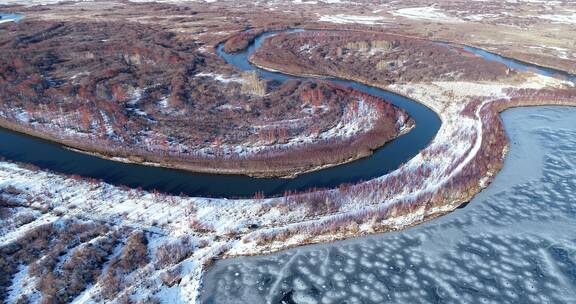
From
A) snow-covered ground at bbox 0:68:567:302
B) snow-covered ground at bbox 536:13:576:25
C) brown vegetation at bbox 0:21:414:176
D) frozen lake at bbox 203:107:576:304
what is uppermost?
snow-covered ground at bbox 536:13:576:25

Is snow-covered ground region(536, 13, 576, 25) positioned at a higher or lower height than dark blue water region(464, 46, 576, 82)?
higher

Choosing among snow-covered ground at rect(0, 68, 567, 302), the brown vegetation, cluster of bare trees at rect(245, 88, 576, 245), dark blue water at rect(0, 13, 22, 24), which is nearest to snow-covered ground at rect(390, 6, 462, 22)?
the brown vegetation

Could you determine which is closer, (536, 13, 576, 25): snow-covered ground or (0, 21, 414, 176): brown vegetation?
(0, 21, 414, 176): brown vegetation

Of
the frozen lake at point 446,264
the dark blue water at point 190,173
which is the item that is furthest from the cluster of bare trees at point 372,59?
the frozen lake at point 446,264

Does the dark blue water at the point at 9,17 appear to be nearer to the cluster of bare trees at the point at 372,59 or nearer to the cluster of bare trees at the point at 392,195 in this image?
the cluster of bare trees at the point at 372,59

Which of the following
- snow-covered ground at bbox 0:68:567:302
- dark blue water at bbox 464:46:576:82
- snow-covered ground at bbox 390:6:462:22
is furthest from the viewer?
snow-covered ground at bbox 390:6:462:22

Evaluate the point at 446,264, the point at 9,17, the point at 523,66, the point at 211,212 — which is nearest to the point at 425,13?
the point at 523,66

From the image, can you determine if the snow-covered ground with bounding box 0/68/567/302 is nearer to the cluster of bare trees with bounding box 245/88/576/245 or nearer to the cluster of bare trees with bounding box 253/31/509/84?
the cluster of bare trees with bounding box 245/88/576/245

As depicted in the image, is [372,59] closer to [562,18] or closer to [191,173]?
[191,173]

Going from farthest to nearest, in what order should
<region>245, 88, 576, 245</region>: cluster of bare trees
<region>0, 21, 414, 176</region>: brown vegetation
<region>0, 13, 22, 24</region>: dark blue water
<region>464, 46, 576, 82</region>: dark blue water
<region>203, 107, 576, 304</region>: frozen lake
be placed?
<region>0, 13, 22, 24</region>: dark blue water < <region>464, 46, 576, 82</region>: dark blue water < <region>0, 21, 414, 176</region>: brown vegetation < <region>245, 88, 576, 245</region>: cluster of bare trees < <region>203, 107, 576, 304</region>: frozen lake
